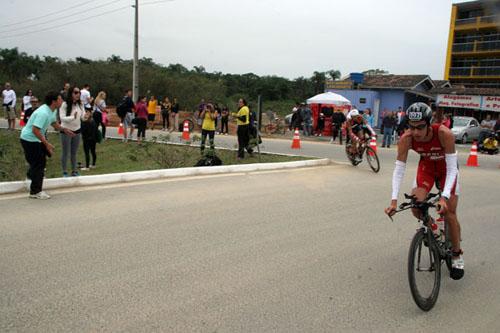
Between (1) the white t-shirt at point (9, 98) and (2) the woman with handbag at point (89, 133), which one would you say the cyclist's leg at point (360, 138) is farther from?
(1) the white t-shirt at point (9, 98)

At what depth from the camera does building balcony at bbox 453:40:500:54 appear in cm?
5312

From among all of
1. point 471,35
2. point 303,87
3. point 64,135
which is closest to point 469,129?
point 64,135

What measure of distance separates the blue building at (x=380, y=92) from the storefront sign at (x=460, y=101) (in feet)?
5.23

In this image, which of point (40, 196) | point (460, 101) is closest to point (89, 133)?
point (40, 196)

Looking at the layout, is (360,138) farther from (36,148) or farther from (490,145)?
(490,145)

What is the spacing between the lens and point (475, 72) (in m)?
56.3

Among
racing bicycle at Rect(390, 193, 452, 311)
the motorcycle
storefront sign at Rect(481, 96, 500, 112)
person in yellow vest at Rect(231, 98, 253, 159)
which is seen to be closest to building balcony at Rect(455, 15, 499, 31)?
storefront sign at Rect(481, 96, 500, 112)

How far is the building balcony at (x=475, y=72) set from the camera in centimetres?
5404

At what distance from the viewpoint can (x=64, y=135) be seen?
30.6 ft

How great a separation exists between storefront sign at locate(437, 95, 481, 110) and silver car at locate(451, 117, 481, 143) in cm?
847

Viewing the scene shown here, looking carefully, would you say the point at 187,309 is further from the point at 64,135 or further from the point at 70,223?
the point at 64,135

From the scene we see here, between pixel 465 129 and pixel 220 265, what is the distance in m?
26.3

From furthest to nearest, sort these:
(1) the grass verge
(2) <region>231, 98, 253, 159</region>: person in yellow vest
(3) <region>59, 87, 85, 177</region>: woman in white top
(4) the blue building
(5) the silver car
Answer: (4) the blue building < (5) the silver car < (2) <region>231, 98, 253, 159</region>: person in yellow vest < (1) the grass verge < (3) <region>59, 87, 85, 177</region>: woman in white top

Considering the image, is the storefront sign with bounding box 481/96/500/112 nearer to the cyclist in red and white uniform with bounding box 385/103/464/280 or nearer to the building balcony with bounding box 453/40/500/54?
the building balcony with bounding box 453/40/500/54
